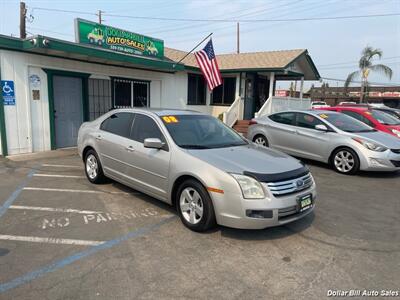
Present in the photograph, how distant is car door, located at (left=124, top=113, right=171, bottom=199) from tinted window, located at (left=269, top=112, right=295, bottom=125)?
5.02 m

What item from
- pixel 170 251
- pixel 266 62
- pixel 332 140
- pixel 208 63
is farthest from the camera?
pixel 266 62

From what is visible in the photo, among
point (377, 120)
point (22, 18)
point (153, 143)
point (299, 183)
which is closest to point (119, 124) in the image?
point (153, 143)

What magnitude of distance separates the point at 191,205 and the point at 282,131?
5370 millimetres

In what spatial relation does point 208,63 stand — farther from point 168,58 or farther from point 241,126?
point 241,126

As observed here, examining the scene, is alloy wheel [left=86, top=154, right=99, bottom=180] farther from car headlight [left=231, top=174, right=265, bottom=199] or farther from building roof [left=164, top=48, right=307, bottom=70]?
building roof [left=164, top=48, right=307, bottom=70]

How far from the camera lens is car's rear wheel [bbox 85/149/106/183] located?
18.8 feet

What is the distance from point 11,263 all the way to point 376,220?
4808mm

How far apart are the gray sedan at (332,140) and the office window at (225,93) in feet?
23.9

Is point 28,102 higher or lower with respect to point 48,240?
higher

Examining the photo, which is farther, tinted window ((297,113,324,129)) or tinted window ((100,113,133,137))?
tinted window ((297,113,324,129))

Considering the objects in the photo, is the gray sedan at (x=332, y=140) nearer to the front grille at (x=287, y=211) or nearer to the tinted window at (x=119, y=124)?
the front grille at (x=287, y=211)

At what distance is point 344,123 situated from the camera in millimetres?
7898

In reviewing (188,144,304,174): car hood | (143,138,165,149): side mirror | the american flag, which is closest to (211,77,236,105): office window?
the american flag

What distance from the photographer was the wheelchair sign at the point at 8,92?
810 centimetres
